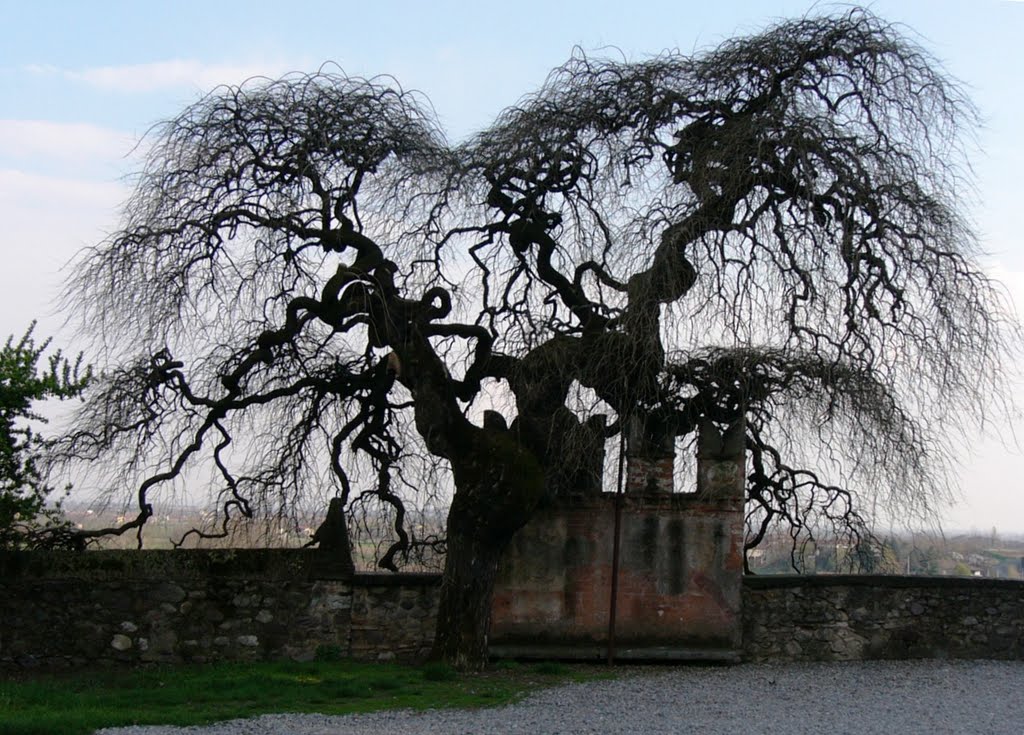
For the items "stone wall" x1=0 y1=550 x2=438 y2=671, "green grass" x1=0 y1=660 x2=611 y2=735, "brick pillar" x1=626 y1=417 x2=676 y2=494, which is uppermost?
"brick pillar" x1=626 y1=417 x2=676 y2=494

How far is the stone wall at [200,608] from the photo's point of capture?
1307 cm

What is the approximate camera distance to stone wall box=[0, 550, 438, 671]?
42.9 ft

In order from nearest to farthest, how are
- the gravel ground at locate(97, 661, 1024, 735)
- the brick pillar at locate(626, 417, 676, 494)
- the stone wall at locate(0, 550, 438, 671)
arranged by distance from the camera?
1. the gravel ground at locate(97, 661, 1024, 735)
2. the stone wall at locate(0, 550, 438, 671)
3. the brick pillar at locate(626, 417, 676, 494)

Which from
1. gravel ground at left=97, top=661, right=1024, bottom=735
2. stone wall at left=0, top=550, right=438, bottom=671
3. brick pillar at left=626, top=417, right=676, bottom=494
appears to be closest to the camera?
gravel ground at left=97, top=661, right=1024, bottom=735

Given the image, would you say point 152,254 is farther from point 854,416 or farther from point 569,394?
point 854,416

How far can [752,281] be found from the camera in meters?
13.0

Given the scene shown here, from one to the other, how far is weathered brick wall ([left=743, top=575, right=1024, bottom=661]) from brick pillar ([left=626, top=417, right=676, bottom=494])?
158 cm

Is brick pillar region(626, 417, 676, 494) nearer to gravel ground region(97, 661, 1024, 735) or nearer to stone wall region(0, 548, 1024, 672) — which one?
stone wall region(0, 548, 1024, 672)

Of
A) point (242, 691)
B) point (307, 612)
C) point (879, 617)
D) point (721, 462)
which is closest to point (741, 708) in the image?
point (721, 462)

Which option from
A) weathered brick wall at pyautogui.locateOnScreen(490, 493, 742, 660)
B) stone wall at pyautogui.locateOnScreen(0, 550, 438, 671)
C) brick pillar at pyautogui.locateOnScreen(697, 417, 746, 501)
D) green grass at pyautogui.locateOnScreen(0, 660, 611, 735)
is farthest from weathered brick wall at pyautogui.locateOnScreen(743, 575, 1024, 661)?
stone wall at pyautogui.locateOnScreen(0, 550, 438, 671)

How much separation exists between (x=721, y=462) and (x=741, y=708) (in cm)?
402

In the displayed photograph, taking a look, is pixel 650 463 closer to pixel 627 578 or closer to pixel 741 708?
pixel 627 578

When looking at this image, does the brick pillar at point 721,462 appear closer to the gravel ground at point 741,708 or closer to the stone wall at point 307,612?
the stone wall at point 307,612

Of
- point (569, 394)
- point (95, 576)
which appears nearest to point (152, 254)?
point (95, 576)
